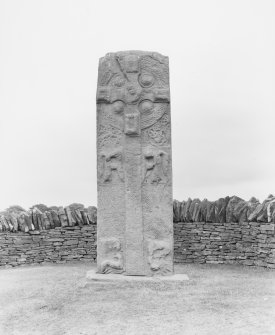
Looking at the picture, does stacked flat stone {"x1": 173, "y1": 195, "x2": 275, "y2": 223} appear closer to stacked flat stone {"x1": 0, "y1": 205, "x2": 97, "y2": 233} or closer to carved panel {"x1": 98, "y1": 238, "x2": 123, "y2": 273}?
stacked flat stone {"x1": 0, "y1": 205, "x2": 97, "y2": 233}

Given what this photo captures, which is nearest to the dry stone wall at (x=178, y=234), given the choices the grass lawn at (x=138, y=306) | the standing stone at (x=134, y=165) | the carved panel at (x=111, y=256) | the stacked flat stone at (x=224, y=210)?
the stacked flat stone at (x=224, y=210)

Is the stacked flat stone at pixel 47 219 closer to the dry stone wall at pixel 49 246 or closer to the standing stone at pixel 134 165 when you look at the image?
the dry stone wall at pixel 49 246

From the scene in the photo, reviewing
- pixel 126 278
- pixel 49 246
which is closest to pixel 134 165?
pixel 126 278

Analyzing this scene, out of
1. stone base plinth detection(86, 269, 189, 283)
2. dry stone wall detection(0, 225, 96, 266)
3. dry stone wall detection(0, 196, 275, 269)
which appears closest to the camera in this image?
stone base plinth detection(86, 269, 189, 283)

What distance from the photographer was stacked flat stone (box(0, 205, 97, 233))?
11.0 meters

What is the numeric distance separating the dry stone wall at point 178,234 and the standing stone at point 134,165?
2.85 metres

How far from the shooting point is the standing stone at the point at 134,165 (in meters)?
8.10

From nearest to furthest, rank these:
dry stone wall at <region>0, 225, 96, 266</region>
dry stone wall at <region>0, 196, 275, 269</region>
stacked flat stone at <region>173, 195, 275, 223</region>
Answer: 1. stacked flat stone at <region>173, 195, 275, 223</region>
2. dry stone wall at <region>0, 196, 275, 269</region>
3. dry stone wall at <region>0, 225, 96, 266</region>

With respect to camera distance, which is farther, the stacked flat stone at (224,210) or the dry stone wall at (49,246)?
the dry stone wall at (49,246)

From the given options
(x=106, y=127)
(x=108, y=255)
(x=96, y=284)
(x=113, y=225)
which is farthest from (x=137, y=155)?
(x=96, y=284)

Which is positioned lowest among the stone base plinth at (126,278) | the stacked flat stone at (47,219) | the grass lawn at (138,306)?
the grass lawn at (138,306)

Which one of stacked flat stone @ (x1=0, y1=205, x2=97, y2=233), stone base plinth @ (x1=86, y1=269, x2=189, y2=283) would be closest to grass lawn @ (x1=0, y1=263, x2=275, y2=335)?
stone base plinth @ (x1=86, y1=269, x2=189, y2=283)

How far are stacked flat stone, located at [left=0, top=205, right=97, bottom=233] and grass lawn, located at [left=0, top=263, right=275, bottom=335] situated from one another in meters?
2.24

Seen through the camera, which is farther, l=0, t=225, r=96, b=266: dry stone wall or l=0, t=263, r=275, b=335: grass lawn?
l=0, t=225, r=96, b=266: dry stone wall
